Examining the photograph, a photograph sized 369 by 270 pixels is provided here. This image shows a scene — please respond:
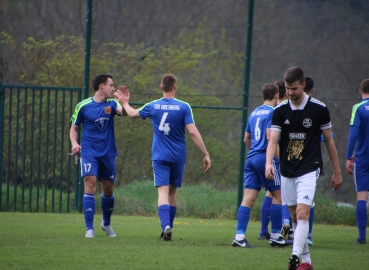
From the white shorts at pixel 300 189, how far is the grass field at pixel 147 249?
0.64m

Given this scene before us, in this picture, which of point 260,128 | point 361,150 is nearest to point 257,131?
point 260,128

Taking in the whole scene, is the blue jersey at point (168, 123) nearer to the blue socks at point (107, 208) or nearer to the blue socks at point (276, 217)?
the blue socks at point (107, 208)

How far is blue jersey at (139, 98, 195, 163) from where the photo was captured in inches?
326

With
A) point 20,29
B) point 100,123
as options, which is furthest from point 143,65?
point 20,29

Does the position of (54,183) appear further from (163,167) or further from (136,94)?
(163,167)

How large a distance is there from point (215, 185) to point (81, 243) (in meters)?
5.86

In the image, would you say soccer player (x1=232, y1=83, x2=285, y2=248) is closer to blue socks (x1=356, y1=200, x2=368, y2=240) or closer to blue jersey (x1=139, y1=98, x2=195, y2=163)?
blue jersey (x1=139, y1=98, x2=195, y2=163)

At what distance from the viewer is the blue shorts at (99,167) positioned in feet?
27.5

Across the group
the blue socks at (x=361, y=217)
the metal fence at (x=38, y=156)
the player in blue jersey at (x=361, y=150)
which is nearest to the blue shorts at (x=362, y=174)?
the player in blue jersey at (x=361, y=150)

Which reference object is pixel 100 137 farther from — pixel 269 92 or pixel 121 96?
pixel 269 92

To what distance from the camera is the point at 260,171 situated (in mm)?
7988

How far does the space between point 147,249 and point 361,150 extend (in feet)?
12.0

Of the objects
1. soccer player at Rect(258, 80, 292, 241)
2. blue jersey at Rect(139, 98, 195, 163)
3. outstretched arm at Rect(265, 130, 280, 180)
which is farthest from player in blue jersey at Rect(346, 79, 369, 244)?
outstretched arm at Rect(265, 130, 280, 180)

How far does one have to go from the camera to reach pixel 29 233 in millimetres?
8344
